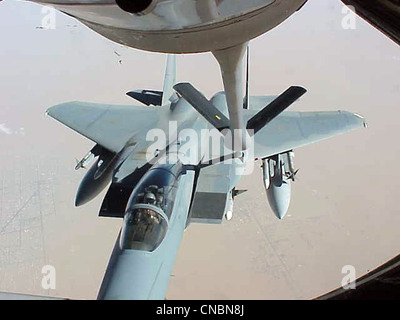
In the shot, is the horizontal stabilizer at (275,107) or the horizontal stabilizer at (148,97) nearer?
the horizontal stabilizer at (275,107)

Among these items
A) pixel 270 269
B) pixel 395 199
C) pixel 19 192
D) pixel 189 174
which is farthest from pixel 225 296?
pixel 19 192

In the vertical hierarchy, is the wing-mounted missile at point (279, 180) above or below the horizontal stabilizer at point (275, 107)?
below

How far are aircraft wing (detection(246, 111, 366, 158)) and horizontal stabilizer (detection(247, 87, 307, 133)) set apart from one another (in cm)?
45

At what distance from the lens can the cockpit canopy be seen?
2389 millimetres

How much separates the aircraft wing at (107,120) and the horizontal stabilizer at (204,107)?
0.93m

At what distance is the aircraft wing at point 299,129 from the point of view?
13.6 ft

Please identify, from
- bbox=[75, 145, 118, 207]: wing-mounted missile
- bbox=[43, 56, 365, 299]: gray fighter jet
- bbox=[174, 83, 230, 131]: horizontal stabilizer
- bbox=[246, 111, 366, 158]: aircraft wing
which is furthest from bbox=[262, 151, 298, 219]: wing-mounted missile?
bbox=[75, 145, 118, 207]: wing-mounted missile

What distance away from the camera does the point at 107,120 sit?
4559mm

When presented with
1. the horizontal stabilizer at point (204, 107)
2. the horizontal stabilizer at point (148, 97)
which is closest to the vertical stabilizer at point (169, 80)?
the horizontal stabilizer at point (148, 97)

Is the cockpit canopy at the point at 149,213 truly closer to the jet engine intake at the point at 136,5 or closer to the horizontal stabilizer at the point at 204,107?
the horizontal stabilizer at the point at 204,107

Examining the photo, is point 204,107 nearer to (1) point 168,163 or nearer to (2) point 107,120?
(1) point 168,163

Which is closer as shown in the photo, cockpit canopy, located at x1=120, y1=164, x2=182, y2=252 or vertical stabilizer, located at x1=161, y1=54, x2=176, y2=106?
cockpit canopy, located at x1=120, y1=164, x2=182, y2=252

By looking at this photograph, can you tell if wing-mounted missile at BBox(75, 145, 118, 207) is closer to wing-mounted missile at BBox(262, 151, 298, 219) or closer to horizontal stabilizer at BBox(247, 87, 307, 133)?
horizontal stabilizer at BBox(247, 87, 307, 133)
